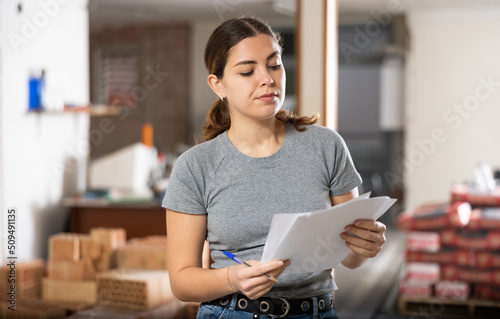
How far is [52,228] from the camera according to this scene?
3.82 m

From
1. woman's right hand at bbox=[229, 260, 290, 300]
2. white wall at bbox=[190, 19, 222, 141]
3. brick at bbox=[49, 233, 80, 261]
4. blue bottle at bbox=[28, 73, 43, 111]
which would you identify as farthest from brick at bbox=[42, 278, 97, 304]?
white wall at bbox=[190, 19, 222, 141]

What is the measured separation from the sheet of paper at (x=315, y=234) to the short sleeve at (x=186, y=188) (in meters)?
0.26

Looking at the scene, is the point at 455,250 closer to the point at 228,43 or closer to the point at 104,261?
the point at 104,261

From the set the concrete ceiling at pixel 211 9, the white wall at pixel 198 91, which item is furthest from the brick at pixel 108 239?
the white wall at pixel 198 91

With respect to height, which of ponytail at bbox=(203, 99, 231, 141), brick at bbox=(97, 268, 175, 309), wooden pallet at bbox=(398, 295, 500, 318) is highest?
ponytail at bbox=(203, 99, 231, 141)

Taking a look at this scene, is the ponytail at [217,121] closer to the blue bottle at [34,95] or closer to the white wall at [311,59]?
the white wall at [311,59]

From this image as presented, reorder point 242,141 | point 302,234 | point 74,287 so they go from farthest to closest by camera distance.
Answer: point 74,287, point 242,141, point 302,234

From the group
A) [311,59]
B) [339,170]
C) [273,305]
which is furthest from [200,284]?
[311,59]

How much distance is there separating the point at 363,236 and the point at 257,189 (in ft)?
0.87

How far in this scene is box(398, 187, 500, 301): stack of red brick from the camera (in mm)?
3764

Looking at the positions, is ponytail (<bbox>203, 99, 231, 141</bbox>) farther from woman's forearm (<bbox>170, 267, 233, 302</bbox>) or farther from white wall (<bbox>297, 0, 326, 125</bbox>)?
white wall (<bbox>297, 0, 326, 125</bbox>)

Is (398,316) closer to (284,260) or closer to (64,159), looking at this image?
(64,159)

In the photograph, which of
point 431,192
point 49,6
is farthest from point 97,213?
point 431,192

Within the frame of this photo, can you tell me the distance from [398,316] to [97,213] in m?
2.25
